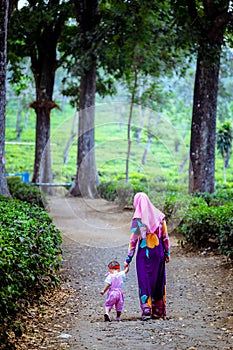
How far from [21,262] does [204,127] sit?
1136 centimetres

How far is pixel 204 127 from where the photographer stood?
642 inches

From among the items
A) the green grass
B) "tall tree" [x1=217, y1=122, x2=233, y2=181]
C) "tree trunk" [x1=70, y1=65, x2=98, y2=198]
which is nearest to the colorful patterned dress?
"tree trunk" [x1=70, y1=65, x2=98, y2=198]

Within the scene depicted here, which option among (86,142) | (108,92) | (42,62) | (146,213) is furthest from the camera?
(108,92)

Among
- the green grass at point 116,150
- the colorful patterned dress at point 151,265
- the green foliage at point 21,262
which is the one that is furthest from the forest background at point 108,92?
the green grass at point 116,150

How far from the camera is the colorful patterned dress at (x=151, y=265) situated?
22.1ft

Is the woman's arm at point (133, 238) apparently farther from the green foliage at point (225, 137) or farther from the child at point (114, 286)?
the green foliage at point (225, 137)

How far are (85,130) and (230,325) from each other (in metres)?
18.0

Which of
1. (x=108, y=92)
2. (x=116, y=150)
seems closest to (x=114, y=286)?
(x=108, y=92)

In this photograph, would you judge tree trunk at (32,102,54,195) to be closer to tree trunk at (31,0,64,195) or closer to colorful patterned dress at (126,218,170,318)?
tree trunk at (31,0,64,195)

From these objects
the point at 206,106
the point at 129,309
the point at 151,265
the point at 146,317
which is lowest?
the point at 129,309

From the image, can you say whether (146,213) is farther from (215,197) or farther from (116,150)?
(116,150)

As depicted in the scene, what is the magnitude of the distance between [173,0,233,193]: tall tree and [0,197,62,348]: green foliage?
8434 mm

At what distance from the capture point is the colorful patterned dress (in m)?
6.74

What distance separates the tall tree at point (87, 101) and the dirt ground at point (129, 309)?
32.4ft
